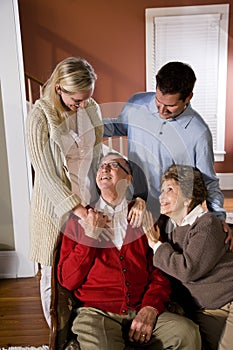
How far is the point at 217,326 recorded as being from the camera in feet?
5.33

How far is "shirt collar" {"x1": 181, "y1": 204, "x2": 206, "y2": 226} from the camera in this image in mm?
1652

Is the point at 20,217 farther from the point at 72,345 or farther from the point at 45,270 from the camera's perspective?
the point at 72,345

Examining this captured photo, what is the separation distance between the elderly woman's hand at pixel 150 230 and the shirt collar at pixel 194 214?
0.12 meters

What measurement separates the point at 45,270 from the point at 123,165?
0.59m

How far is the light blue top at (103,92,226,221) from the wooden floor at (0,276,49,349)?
3.31ft

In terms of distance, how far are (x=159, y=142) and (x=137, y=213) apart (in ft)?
0.93

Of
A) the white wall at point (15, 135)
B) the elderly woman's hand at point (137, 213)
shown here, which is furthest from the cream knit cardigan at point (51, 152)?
the white wall at point (15, 135)

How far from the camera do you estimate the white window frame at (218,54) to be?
4.31 metres

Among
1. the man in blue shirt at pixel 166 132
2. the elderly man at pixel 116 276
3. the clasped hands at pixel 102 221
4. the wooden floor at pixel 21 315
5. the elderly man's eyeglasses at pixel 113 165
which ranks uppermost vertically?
the man in blue shirt at pixel 166 132

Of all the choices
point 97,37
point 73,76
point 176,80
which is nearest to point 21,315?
point 73,76

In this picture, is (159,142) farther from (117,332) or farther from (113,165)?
(117,332)

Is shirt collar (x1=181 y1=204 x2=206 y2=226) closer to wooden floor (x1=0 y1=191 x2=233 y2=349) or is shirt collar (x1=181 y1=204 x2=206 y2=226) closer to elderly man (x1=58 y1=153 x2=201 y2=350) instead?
elderly man (x1=58 y1=153 x2=201 y2=350)

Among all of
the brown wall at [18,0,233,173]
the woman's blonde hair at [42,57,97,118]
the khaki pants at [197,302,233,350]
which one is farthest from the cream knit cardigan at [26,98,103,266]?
the brown wall at [18,0,233,173]

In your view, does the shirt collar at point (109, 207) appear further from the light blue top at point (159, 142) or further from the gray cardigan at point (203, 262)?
the gray cardigan at point (203, 262)
